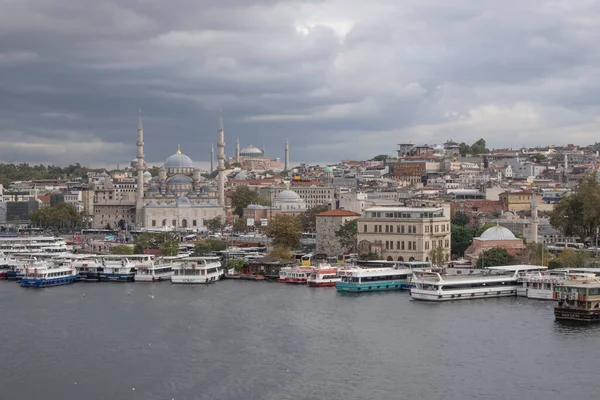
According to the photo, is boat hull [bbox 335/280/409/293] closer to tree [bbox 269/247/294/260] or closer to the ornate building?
tree [bbox 269/247/294/260]

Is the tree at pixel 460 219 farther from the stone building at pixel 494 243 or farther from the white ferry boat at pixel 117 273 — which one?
the white ferry boat at pixel 117 273

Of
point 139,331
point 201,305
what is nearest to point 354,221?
point 201,305

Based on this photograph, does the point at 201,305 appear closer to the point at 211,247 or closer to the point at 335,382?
the point at 335,382

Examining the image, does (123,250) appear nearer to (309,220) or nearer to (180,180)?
(309,220)

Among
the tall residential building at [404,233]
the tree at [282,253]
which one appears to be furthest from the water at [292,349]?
the tree at [282,253]

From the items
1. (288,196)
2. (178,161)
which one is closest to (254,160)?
(178,161)

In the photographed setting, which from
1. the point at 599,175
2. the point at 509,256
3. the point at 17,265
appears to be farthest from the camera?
the point at 599,175
